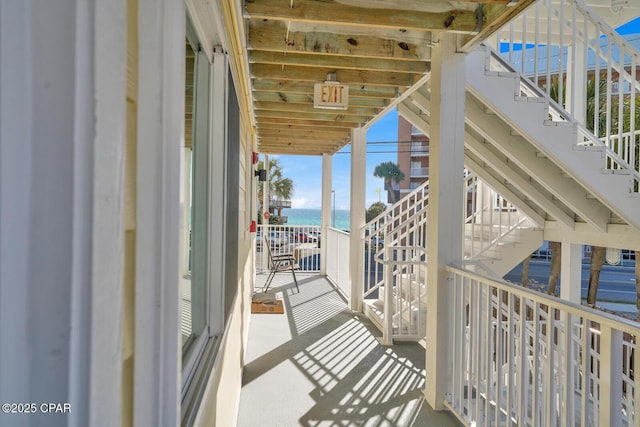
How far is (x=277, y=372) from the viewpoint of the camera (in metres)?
3.08

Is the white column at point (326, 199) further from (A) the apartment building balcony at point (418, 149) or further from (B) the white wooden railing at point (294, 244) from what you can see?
(A) the apartment building balcony at point (418, 149)

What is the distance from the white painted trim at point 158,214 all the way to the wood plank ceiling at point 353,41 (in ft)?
5.59

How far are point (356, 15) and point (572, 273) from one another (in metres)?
4.00

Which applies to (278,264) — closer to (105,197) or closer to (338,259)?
(338,259)

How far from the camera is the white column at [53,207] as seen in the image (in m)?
0.34

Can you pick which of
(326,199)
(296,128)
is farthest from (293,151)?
(296,128)

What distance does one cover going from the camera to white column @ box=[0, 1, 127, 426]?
0.34 metres

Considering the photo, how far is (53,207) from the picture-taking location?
35cm

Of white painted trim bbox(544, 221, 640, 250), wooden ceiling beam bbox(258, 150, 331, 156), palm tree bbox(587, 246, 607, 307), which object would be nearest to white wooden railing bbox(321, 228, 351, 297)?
wooden ceiling beam bbox(258, 150, 331, 156)

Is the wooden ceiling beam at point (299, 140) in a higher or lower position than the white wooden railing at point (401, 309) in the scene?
A: higher

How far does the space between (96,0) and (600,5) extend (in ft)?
22.0

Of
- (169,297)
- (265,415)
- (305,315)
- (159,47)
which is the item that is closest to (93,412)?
(169,297)

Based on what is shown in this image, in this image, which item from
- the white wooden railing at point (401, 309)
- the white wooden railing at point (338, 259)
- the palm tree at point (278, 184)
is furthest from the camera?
the palm tree at point (278, 184)

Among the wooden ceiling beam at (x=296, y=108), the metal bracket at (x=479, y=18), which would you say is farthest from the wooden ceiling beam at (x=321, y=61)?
the wooden ceiling beam at (x=296, y=108)
